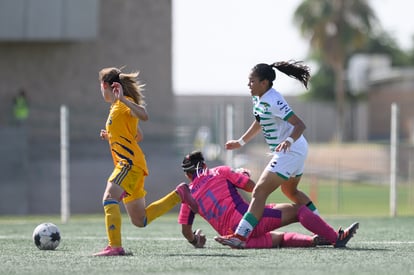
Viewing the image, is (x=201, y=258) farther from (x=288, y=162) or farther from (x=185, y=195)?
(x=288, y=162)

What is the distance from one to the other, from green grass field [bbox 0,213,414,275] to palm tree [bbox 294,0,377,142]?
4671cm

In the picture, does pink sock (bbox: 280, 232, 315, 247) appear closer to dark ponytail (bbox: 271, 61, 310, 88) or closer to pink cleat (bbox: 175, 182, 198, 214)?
pink cleat (bbox: 175, 182, 198, 214)

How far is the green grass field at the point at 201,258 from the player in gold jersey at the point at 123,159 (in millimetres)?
329

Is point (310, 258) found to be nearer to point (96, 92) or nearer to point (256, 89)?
point (256, 89)

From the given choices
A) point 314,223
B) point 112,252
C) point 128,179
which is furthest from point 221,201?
point 112,252

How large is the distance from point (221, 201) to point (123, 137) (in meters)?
1.22

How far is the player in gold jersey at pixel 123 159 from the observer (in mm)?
9984

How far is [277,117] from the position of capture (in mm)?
10266

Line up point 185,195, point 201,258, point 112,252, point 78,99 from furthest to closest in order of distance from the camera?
point 78,99
point 185,195
point 112,252
point 201,258

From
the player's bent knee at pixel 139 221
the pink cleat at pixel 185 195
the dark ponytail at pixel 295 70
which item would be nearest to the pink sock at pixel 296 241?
the pink cleat at pixel 185 195

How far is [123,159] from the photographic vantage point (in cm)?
1011

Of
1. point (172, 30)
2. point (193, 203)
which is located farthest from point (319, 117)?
point (193, 203)

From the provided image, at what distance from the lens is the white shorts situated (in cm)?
1020

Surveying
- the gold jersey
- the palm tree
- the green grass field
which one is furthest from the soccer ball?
the palm tree
